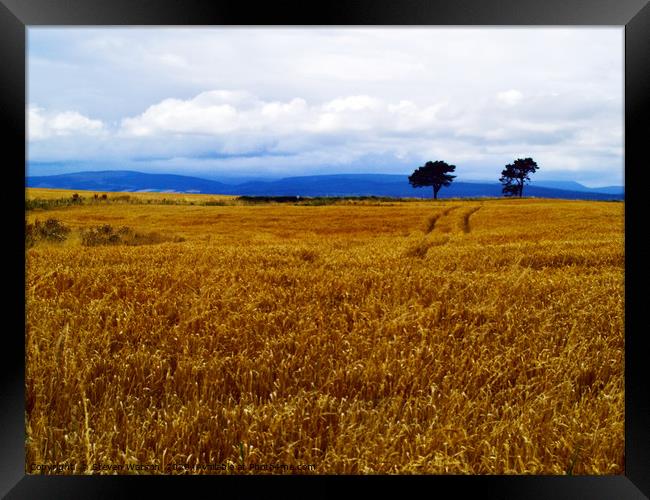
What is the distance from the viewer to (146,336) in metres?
3.92

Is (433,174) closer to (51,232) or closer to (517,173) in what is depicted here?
(517,173)

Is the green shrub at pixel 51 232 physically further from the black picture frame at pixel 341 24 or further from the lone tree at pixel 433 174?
the lone tree at pixel 433 174

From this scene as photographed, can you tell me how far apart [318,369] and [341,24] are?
217cm

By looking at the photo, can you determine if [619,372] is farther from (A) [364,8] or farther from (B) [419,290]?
(A) [364,8]

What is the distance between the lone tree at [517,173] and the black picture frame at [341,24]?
372cm

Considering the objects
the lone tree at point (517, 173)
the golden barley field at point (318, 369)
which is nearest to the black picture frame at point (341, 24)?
the golden barley field at point (318, 369)

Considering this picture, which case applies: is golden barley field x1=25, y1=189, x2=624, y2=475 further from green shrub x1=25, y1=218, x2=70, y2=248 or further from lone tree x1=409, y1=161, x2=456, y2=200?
lone tree x1=409, y1=161, x2=456, y2=200

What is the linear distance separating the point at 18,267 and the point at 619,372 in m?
3.88

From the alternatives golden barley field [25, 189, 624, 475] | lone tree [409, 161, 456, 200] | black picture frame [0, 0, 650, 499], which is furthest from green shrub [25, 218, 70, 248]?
lone tree [409, 161, 456, 200]

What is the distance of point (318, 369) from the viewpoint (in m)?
3.47

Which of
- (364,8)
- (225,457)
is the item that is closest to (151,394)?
(225,457)

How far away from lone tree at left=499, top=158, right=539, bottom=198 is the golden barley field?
1.18 meters

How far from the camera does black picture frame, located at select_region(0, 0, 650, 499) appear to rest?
254 centimetres

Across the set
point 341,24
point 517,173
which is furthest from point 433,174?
point 341,24
